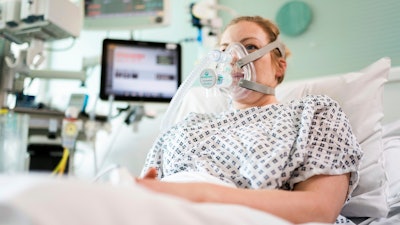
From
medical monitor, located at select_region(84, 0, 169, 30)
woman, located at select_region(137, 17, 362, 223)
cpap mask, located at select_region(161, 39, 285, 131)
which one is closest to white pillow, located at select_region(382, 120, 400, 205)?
woman, located at select_region(137, 17, 362, 223)

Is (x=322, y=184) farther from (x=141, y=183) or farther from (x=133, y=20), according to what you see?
(x=133, y=20)

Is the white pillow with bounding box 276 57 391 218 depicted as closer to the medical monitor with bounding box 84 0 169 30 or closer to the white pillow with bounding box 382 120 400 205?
the white pillow with bounding box 382 120 400 205

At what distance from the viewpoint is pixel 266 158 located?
3.64 ft

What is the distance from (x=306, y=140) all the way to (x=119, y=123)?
240cm

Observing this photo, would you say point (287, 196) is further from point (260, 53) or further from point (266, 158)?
point (260, 53)

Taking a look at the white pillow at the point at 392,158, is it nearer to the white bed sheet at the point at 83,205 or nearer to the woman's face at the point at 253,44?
the woman's face at the point at 253,44

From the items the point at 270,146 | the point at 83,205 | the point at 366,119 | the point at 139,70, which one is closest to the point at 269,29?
the point at 366,119

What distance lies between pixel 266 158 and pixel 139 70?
5.87ft

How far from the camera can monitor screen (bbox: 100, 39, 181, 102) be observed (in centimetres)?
270

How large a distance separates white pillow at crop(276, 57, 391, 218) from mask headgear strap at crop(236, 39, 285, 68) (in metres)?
0.21

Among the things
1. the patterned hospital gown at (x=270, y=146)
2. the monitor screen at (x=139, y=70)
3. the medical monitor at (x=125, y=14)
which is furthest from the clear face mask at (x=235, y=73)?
the medical monitor at (x=125, y=14)

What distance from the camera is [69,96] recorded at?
9.05 feet

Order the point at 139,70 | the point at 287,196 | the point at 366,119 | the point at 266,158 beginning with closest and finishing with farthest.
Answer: the point at 287,196 → the point at 266,158 → the point at 366,119 → the point at 139,70

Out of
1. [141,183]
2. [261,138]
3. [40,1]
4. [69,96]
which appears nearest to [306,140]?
[261,138]
